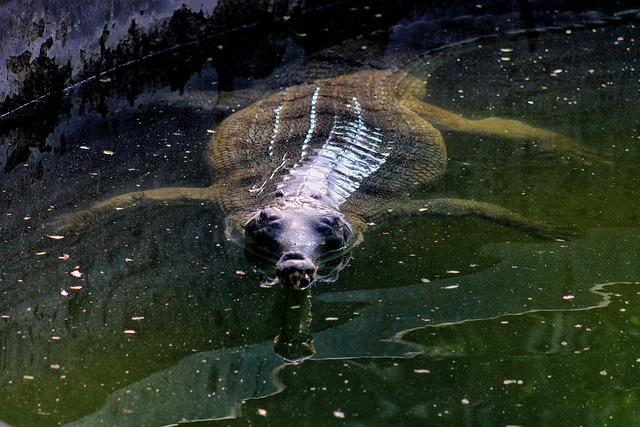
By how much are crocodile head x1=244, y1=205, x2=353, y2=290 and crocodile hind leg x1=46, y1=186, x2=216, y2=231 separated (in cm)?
69

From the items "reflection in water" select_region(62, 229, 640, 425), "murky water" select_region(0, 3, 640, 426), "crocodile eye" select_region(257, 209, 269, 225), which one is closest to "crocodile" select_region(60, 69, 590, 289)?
"crocodile eye" select_region(257, 209, 269, 225)

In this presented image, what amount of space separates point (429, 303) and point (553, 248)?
1087 mm

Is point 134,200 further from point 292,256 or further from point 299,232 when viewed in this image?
point 292,256

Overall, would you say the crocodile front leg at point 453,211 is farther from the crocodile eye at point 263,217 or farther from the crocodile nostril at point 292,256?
the crocodile nostril at point 292,256

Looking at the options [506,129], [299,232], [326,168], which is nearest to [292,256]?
[299,232]

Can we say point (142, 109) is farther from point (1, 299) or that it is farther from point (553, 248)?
point (553, 248)

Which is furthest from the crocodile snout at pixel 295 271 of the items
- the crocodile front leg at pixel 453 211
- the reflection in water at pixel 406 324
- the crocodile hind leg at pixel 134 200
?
the crocodile hind leg at pixel 134 200

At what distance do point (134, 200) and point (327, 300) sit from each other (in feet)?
5.94

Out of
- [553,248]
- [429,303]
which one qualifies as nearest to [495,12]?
[553,248]

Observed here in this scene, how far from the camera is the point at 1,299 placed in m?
4.82

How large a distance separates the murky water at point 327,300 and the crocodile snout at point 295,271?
15cm

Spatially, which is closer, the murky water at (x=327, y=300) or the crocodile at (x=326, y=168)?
the murky water at (x=327, y=300)

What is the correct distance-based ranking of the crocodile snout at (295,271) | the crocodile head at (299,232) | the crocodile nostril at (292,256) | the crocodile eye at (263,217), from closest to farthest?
the crocodile snout at (295,271)
the crocodile nostril at (292,256)
the crocodile head at (299,232)
the crocodile eye at (263,217)

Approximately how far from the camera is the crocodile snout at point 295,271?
4809mm
